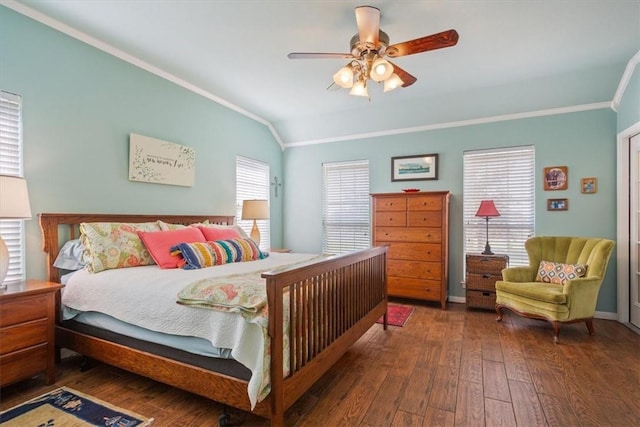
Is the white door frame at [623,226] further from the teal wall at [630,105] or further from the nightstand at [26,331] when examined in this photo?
the nightstand at [26,331]

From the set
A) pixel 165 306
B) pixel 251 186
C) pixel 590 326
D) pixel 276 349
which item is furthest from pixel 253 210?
pixel 590 326

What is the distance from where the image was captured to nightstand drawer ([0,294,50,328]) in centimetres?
199

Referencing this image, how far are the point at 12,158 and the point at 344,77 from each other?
2.51 meters

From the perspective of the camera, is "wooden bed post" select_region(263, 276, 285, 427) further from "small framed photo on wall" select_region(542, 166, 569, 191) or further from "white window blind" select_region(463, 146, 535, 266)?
"small framed photo on wall" select_region(542, 166, 569, 191)

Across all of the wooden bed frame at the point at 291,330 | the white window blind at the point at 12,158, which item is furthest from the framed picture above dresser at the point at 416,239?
the white window blind at the point at 12,158

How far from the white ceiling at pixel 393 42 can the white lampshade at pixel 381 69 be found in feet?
1.40

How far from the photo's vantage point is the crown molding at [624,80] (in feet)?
10.1

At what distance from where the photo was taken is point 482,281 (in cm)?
391

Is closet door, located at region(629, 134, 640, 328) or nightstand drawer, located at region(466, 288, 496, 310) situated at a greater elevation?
closet door, located at region(629, 134, 640, 328)

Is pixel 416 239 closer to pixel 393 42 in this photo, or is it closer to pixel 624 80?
pixel 393 42

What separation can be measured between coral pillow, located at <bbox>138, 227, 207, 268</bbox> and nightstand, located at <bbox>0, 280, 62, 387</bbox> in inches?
24.8

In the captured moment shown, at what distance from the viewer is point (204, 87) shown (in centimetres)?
379

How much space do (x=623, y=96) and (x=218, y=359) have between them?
14.8 feet

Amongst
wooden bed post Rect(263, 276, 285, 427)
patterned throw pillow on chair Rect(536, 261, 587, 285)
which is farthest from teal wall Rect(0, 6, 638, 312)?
wooden bed post Rect(263, 276, 285, 427)
